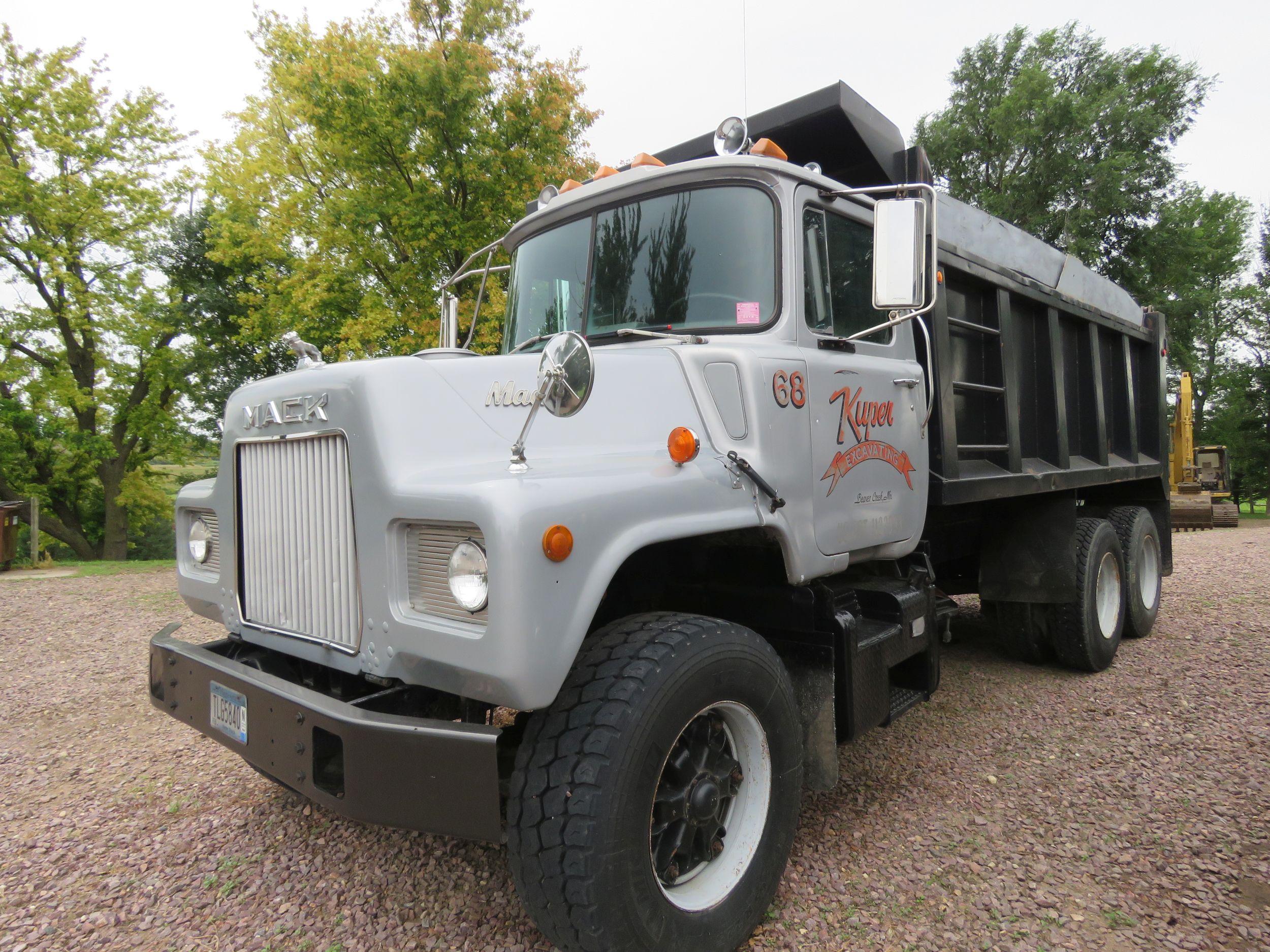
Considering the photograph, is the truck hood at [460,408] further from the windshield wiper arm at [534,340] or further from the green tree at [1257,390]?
the green tree at [1257,390]

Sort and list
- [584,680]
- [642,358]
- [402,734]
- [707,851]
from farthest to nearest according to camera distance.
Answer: [642,358] < [707,851] < [584,680] < [402,734]

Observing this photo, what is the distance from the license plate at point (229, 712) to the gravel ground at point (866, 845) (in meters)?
0.70

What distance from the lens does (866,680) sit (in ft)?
9.88

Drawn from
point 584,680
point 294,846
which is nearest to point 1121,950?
point 584,680

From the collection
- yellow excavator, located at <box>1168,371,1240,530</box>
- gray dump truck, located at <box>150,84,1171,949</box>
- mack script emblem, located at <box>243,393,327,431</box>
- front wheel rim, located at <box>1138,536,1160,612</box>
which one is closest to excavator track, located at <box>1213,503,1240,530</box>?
yellow excavator, located at <box>1168,371,1240,530</box>

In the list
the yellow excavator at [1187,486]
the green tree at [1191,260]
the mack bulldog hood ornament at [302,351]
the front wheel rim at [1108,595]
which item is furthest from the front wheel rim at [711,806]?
the green tree at [1191,260]

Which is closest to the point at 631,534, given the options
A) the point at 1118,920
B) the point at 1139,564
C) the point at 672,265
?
the point at 672,265

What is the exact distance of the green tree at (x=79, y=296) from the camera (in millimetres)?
18734

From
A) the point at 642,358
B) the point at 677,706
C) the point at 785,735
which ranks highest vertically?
the point at 642,358

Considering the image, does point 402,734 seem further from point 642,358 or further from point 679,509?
point 642,358

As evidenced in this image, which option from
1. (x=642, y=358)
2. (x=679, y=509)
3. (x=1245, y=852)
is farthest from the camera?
(x=1245, y=852)

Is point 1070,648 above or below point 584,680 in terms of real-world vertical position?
below

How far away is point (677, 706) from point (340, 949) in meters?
1.38

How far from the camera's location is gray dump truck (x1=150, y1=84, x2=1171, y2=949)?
2018 mm
